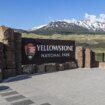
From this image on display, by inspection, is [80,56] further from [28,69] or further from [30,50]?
[28,69]

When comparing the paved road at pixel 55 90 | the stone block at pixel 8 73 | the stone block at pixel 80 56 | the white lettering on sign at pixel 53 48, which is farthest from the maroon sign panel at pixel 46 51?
the paved road at pixel 55 90

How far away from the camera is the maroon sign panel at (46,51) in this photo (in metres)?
21.4

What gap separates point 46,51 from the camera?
22.8 meters

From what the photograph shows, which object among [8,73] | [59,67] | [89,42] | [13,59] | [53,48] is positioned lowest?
[8,73]

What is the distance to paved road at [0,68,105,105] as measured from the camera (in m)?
12.9

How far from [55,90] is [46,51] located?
7.94 m

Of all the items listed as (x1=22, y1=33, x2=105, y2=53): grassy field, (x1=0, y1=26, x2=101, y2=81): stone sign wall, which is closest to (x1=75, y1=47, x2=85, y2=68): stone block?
(x1=0, y1=26, x2=101, y2=81): stone sign wall

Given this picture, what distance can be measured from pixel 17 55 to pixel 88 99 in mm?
8341

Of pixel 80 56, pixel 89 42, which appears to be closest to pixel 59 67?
pixel 80 56

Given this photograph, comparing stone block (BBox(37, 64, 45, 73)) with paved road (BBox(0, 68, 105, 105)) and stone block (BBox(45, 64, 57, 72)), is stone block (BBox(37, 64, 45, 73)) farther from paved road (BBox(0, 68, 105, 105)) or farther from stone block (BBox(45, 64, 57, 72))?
paved road (BBox(0, 68, 105, 105))

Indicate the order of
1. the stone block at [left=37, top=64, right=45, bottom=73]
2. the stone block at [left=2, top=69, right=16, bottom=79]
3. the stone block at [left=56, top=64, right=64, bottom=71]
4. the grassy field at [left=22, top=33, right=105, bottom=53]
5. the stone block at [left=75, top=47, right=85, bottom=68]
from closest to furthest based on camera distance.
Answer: the stone block at [left=2, top=69, right=16, bottom=79], the stone block at [left=37, top=64, right=45, bottom=73], the stone block at [left=56, top=64, right=64, bottom=71], the stone block at [left=75, top=47, right=85, bottom=68], the grassy field at [left=22, top=33, right=105, bottom=53]

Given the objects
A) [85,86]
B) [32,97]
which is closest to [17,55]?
[85,86]

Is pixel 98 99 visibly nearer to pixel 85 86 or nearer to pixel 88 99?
pixel 88 99

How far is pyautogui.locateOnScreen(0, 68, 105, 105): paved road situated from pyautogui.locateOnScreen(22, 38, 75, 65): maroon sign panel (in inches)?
89.4
